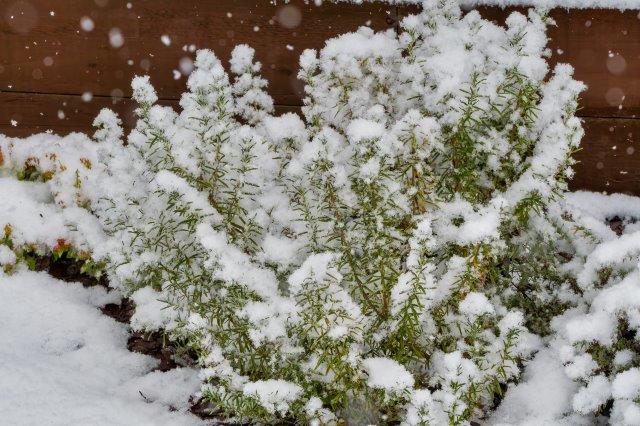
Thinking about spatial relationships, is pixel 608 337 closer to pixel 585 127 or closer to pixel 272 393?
pixel 272 393

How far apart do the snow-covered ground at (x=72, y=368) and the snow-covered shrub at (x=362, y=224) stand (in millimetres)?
323

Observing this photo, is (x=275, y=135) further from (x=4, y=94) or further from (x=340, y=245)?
(x=4, y=94)

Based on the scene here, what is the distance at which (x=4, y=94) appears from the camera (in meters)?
4.39

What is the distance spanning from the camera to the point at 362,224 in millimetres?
2646

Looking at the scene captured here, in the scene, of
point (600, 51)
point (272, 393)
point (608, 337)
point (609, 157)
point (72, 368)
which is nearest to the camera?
point (272, 393)

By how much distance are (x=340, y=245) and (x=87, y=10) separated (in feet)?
9.01

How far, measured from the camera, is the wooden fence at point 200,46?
3955 mm

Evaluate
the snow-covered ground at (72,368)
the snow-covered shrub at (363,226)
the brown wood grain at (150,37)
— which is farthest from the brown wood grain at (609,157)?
the snow-covered ground at (72,368)

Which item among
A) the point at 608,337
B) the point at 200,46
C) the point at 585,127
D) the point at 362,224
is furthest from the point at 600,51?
the point at 200,46

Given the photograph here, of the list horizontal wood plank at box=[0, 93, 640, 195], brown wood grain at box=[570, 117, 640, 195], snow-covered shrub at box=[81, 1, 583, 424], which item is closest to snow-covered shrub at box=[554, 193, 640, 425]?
snow-covered shrub at box=[81, 1, 583, 424]

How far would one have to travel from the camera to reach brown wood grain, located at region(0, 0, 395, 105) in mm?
4059

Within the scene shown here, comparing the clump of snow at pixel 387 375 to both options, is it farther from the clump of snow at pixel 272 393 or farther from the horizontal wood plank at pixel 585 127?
the horizontal wood plank at pixel 585 127

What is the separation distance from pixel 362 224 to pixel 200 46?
218cm

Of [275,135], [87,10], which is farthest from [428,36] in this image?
[87,10]
